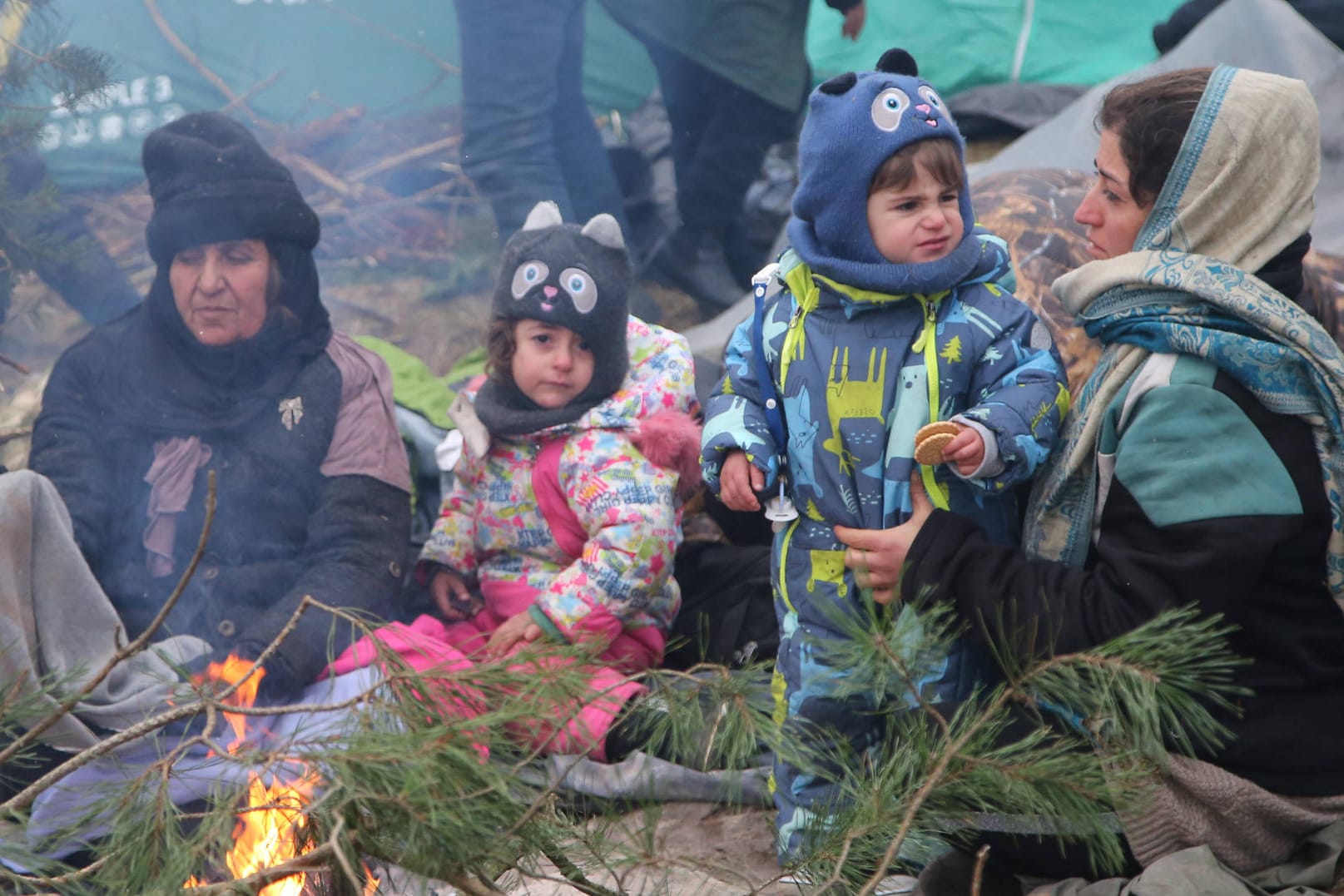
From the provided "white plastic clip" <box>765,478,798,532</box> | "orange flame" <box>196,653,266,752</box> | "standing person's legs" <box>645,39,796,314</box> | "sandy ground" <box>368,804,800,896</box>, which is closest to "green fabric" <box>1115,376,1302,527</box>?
"white plastic clip" <box>765,478,798,532</box>

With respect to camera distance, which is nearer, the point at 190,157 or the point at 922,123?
the point at 922,123

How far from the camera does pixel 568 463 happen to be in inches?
109

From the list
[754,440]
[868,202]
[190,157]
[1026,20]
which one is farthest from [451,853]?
[1026,20]

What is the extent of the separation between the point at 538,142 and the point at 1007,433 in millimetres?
2381

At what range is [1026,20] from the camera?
17.6 feet

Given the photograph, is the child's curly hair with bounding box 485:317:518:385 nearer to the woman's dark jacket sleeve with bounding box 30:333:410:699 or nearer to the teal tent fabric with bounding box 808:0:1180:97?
the woman's dark jacket sleeve with bounding box 30:333:410:699

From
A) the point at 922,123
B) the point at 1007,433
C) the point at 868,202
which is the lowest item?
the point at 1007,433

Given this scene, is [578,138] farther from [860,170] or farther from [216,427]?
[860,170]

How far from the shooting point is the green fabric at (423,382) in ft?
11.4

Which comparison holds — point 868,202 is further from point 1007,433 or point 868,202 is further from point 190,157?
point 190,157

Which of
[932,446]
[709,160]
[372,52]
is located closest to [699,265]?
[709,160]

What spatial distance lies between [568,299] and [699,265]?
196 centimetres

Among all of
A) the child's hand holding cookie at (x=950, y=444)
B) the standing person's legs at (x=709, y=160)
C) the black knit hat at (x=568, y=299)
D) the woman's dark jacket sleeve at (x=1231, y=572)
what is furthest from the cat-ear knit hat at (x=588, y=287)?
the standing person's legs at (x=709, y=160)

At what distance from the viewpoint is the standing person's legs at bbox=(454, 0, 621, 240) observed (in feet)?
12.9
